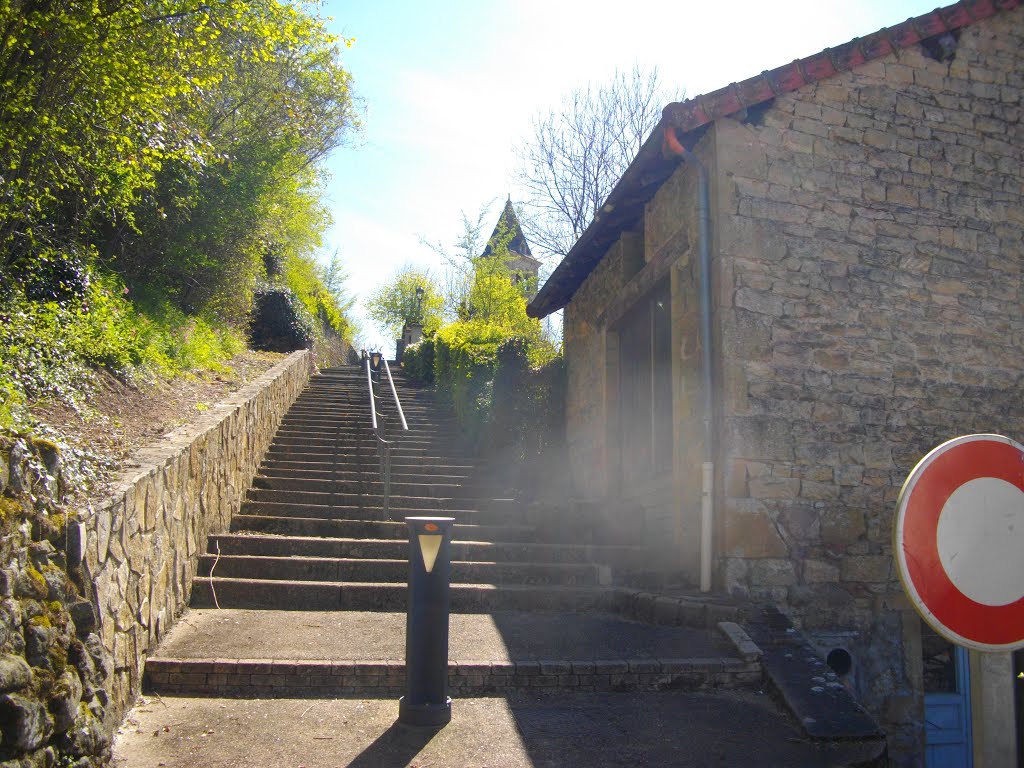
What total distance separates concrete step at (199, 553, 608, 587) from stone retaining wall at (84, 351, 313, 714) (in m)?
0.30

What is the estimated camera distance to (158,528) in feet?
16.2

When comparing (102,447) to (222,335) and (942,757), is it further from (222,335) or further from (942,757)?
(222,335)

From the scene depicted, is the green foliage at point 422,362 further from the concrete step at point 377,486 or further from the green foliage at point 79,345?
the concrete step at point 377,486

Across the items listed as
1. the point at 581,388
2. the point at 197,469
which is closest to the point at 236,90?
the point at 581,388

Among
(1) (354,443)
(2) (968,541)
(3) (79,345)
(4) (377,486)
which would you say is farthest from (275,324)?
(2) (968,541)

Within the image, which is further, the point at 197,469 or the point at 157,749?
the point at 197,469

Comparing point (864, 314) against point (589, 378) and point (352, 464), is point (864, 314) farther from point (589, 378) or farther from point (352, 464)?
point (352, 464)

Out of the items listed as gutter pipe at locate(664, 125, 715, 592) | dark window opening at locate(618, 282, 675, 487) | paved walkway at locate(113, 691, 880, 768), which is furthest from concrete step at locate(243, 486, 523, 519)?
paved walkway at locate(113, 691, 880, 768)

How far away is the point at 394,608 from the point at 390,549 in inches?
34.9

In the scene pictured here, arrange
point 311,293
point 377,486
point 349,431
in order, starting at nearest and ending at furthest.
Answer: point 377,486 < point 349,431 < point 311,293

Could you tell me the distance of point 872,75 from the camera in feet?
20.3

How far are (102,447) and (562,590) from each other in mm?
3459

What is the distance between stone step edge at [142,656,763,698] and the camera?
435 centimetres

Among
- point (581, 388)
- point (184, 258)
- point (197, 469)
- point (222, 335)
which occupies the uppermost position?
point (184, 258)
